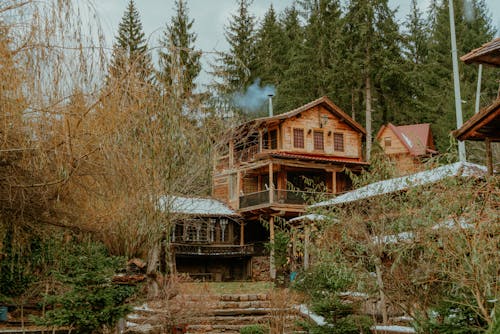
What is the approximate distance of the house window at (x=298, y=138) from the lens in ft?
95.7

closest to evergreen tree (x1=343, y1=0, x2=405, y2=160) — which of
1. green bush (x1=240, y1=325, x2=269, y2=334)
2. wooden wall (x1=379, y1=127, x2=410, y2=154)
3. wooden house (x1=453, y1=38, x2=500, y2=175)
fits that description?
wooden wall (x1=379, y1=127, x2=410, y2=154)

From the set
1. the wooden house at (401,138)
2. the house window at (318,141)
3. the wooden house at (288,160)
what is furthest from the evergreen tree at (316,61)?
the house window at (318,141)

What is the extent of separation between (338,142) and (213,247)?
9.11 meters

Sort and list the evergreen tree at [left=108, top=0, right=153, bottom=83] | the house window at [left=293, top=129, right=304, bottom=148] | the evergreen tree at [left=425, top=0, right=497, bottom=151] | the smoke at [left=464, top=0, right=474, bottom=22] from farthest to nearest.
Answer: the smoke at [left=464, top=0, right=474, bottom=22]
the evergreen tree at [left=425, top=0, right=497, bottom=151]
the house window at [left=293, top=129, right=304, bottom=148]
the evergreen tree at [left=108, top=0, right=153, bottom=83]

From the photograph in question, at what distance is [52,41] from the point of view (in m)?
4.93

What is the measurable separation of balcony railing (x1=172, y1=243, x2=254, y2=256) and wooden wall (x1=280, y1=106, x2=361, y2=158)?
225 inches

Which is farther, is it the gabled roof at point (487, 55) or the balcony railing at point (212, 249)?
the balcony railing at point (212, 249)

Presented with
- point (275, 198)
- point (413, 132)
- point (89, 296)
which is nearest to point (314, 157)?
point (275, 198)

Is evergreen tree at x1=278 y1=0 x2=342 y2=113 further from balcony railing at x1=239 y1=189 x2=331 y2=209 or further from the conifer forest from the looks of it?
the conifer forest

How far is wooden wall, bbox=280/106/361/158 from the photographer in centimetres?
2895

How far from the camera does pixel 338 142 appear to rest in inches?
1207

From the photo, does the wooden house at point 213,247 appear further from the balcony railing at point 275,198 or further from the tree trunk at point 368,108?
the tree trunk at point 368,108

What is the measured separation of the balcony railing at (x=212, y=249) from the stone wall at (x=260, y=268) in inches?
20.6

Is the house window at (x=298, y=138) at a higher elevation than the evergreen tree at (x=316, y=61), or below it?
below
